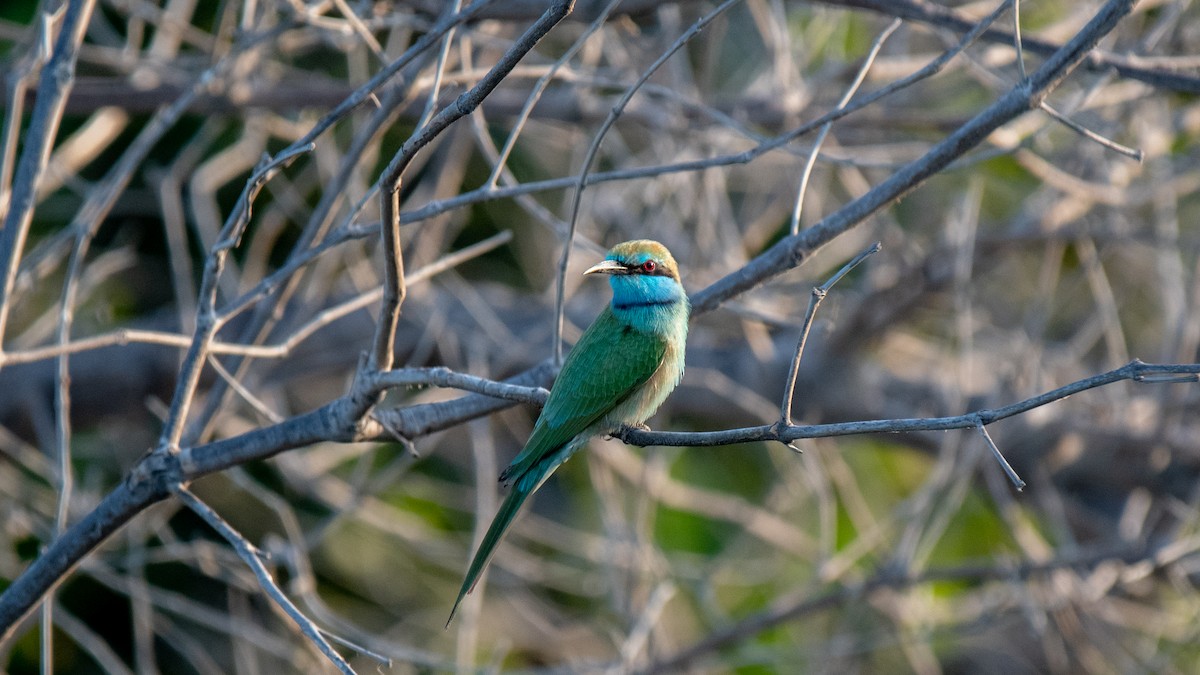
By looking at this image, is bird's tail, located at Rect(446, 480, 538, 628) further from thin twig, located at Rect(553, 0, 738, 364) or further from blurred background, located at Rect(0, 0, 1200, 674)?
blurred background, located at Rect(0, 0, 1200, 674)

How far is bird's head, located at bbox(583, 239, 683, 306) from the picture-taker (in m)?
3.48

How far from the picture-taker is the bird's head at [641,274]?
348 cm

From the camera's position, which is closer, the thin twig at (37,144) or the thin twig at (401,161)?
the thin twig at (401,161)

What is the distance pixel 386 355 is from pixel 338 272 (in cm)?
406

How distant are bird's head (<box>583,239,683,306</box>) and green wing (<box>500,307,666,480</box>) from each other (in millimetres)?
92

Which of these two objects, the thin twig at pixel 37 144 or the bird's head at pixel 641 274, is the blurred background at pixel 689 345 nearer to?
the thin twig at pixel 37 144

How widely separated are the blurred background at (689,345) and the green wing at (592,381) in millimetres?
427

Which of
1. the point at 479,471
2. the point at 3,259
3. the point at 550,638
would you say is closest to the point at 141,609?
the point at 479,471

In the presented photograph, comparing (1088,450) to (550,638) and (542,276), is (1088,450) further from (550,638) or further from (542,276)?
(542,276)

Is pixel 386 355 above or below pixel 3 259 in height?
below

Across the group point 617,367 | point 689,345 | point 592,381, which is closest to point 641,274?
point 617,367

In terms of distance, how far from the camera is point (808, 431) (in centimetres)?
197

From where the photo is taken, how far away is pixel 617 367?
328 centimetres

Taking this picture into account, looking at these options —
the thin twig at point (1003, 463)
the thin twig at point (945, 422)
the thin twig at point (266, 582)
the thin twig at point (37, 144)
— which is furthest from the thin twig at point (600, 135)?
the thin twig at point (37, 144)
